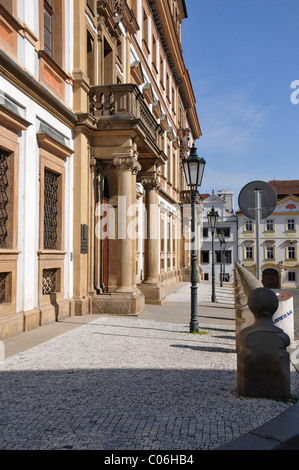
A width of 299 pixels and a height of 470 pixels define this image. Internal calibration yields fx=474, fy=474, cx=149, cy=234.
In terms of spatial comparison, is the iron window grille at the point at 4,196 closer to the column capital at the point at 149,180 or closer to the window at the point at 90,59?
the window at the point at 90,59

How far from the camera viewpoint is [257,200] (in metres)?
6.45

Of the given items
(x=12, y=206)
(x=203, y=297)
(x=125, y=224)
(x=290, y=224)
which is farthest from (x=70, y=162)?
(x=290, y=224)

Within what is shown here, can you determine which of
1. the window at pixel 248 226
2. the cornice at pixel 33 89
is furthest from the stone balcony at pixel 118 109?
the window at pixel 248 226

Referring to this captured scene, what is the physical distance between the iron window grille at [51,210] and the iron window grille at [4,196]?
6.36ft

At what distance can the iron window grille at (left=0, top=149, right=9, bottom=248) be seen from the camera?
8.78 metres

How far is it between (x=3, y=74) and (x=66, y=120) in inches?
129

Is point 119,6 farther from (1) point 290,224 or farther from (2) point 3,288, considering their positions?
(1) point 290,224

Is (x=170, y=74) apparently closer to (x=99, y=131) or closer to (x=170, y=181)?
(x=170, y=181)

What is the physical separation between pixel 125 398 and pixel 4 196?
5179mm

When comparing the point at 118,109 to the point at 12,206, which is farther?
the point at 118,109

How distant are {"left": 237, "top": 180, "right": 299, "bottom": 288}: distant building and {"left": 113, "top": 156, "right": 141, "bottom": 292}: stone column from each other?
184 ft

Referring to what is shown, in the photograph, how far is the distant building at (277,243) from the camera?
67250mm

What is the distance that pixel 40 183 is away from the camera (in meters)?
10.3
